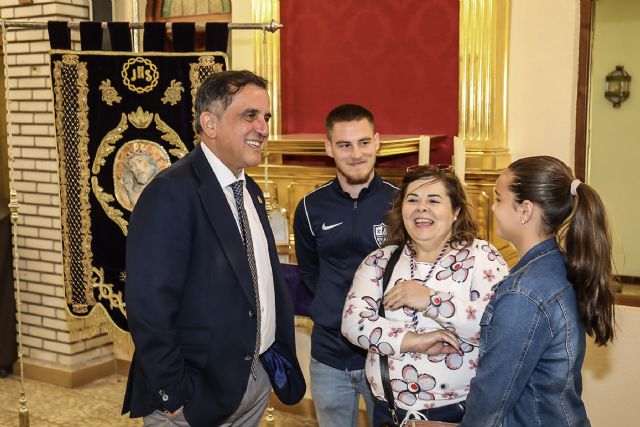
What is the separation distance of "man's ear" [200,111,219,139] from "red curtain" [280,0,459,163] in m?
1.91

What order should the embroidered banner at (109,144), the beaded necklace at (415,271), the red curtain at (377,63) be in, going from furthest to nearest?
the red curtain at (377,63)
the embroidered banner at (109,144)
the beaded necklace at (415,271)

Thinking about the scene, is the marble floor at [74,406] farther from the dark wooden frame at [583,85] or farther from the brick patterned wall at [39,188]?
the dark wooden frame at [583,85]

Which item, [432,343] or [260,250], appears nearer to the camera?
[432,343]

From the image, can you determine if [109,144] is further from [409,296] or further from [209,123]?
[409,296]

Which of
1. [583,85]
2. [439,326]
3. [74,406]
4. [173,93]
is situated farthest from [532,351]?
[74,406]

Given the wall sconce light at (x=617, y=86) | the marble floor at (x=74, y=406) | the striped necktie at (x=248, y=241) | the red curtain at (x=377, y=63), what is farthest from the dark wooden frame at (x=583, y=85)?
the marble floor at (x=74, y=406)

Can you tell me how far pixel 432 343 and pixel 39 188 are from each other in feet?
11.8

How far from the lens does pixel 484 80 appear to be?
379 cm

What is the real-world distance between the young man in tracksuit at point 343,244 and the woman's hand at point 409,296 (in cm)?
73

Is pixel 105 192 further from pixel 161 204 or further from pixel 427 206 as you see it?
pixel 427 206

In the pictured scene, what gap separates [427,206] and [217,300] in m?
0.73

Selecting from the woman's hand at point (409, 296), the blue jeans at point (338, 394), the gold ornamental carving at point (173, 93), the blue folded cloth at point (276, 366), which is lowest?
the blue jeans at point (338, 394)

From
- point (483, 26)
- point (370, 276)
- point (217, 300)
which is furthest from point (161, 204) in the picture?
point (483, 26)

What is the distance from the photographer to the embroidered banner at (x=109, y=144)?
12.0 ft
